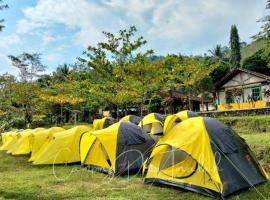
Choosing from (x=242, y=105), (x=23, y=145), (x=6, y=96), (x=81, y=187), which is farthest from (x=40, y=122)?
(x=81, y=187)

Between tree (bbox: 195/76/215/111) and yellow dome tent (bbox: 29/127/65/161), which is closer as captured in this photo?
yellow dome tent (bbox: 29/127/65/161)

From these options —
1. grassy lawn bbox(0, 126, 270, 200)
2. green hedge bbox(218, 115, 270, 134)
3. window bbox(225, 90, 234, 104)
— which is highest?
window bbox(225, 90, 234, 104)

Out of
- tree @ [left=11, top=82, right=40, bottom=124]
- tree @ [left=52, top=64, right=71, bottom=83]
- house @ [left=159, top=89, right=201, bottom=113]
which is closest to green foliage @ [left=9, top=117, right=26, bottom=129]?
tree @ [left=11, top=82, right=40, bottom=124]

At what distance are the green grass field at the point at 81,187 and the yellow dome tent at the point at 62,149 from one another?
983mm

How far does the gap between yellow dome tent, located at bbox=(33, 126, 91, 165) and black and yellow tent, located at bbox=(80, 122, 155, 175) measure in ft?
4.49

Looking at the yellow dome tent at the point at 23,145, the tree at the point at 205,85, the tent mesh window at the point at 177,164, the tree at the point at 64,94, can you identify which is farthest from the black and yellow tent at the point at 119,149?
the tree at the point at 205,85

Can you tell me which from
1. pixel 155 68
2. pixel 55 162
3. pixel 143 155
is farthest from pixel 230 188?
pixel 155 68

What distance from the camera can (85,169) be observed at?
31.0 feet

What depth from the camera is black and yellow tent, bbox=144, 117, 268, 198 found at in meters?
6.17

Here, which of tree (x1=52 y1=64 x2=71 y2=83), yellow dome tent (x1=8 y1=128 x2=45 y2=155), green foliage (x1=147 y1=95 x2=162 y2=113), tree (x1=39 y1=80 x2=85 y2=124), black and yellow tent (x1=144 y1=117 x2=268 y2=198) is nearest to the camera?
black and yellow tent (x1=144 y1=117 x2=268 y2=198)

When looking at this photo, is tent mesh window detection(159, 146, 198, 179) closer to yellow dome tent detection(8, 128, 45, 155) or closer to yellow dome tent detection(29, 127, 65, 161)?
yellow dome tent detection(29, 127, 65, 161)

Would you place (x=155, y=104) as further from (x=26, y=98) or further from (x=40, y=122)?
(x=26, y=98)

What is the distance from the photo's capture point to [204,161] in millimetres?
6316

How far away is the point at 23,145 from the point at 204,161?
9.94 m
